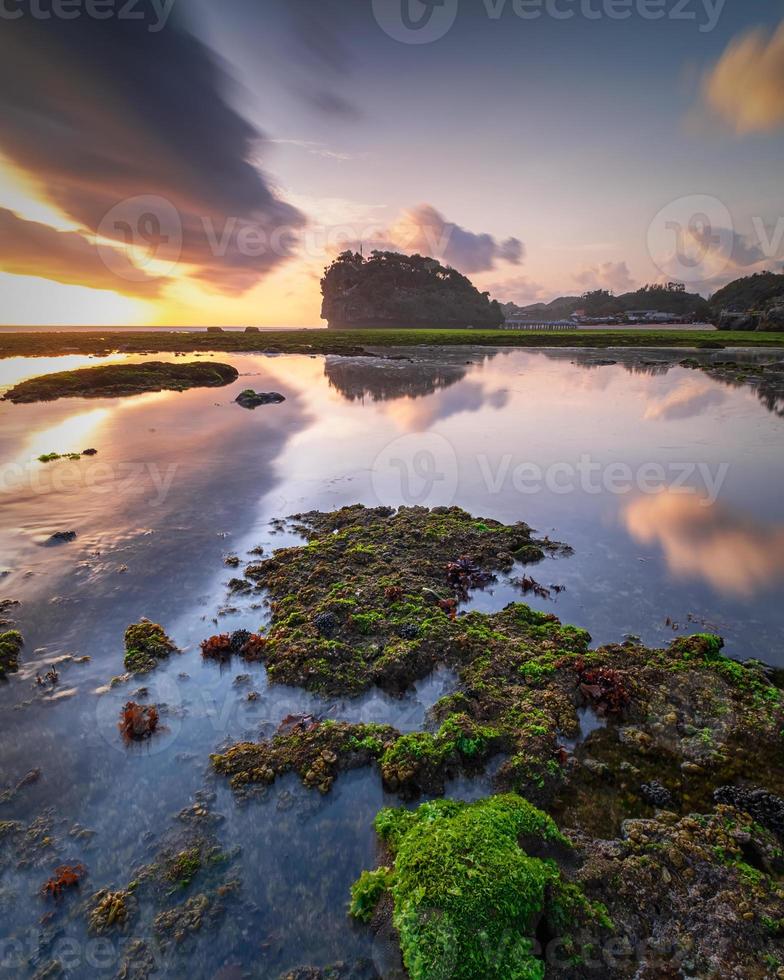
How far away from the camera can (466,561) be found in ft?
31.8

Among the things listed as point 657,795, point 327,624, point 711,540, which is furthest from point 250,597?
point 711,540

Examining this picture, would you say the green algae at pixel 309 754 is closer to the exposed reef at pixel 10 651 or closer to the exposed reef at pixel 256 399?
the exposed reef at pixel 10 651

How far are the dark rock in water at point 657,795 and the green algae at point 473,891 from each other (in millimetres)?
1218

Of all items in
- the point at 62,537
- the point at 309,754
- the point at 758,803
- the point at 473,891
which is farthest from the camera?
the point at 62,537

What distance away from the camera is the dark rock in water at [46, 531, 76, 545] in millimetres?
10531

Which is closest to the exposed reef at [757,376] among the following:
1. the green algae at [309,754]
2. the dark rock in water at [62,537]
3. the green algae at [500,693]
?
the green algae at [500,693]

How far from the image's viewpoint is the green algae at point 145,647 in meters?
6.68

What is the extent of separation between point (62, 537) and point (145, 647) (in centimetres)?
551

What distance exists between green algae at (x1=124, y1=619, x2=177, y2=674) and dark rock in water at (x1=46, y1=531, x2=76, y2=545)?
4590mm

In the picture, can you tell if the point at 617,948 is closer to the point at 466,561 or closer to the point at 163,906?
the point at 163,906

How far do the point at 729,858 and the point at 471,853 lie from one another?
2426 millimetres

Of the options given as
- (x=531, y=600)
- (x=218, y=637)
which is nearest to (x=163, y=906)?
(x=218, y=637)

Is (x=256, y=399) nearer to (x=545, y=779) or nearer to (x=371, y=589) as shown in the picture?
(x=371, y=589)

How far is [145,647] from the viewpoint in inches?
275
